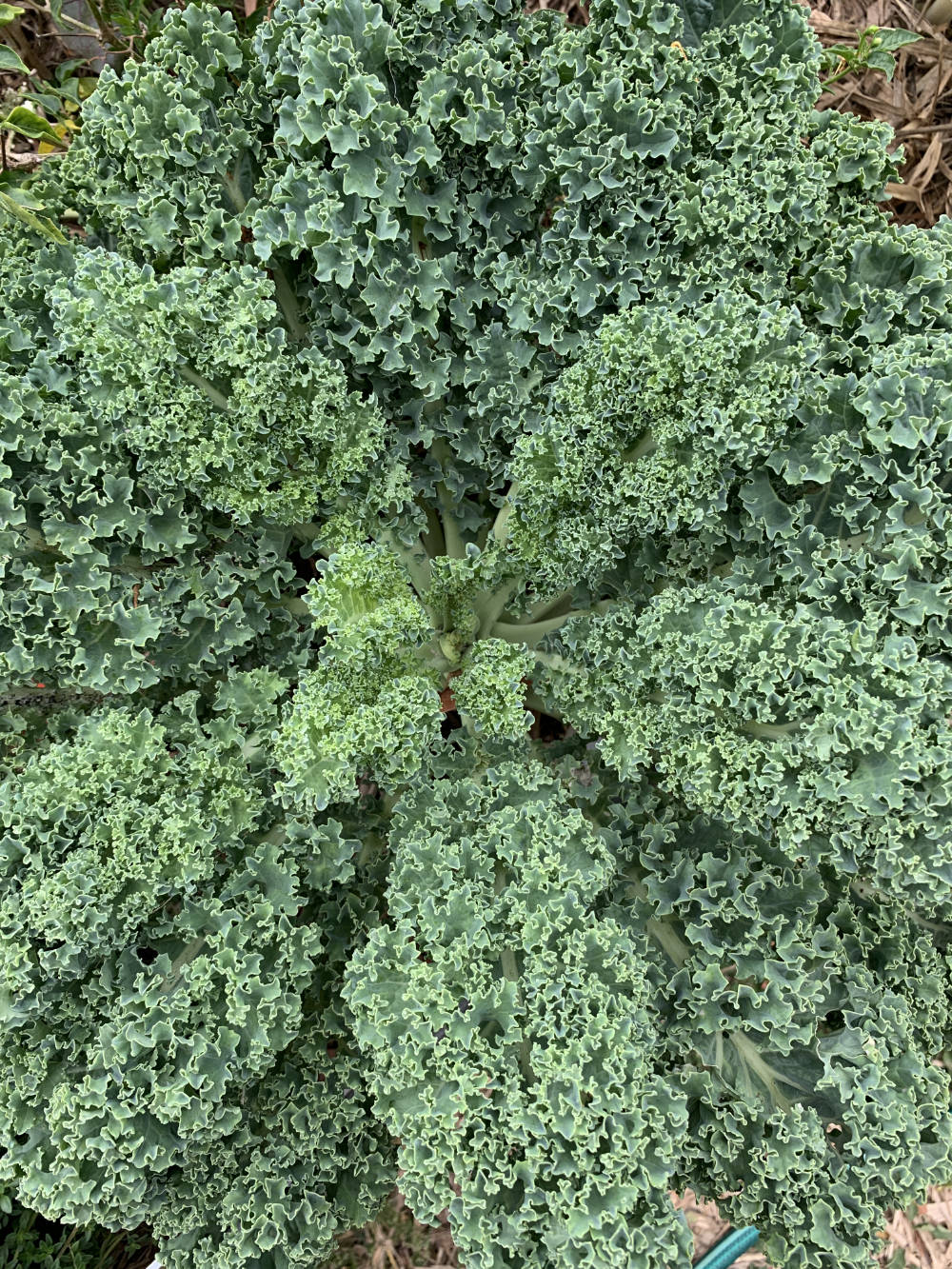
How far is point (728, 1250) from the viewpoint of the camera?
3.87m

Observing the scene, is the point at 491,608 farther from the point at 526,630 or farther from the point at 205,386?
the point at 205,386

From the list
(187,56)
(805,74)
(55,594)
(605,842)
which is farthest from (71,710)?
(805,74)

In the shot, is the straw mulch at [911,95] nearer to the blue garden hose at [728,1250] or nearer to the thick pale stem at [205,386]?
the thick pale stem at [205,386]

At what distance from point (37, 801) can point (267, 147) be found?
2237 mm

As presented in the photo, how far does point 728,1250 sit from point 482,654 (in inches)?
116

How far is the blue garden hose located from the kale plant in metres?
1.34

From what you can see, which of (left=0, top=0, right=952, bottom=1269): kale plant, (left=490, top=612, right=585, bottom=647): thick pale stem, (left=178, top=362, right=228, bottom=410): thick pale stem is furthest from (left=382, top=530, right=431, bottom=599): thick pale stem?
(left=178, top=362, right=228, bottom=410): thick pale stem

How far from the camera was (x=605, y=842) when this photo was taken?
3.00 meters

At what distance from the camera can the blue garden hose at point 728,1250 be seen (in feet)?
12.6

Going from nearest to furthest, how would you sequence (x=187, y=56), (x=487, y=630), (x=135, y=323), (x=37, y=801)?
(x=37, y=801), (x=135, y=323), (x=187, y=56), (x=487, y=630)

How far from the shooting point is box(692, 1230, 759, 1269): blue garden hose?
385cm

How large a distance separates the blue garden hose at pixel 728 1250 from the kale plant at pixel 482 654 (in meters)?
1.34

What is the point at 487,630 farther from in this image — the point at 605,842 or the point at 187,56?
the point at 187,56

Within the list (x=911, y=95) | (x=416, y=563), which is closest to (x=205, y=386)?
(x=416, y=563)
